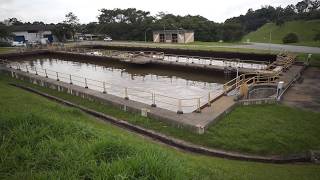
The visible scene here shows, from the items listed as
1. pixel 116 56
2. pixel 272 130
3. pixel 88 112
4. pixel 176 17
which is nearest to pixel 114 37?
pixel 176 17

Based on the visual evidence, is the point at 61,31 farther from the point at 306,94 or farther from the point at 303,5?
the point at 303,5

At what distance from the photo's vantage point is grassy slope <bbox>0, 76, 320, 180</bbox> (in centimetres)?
539

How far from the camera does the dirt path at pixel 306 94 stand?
15227 mm

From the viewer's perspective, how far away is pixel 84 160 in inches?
235

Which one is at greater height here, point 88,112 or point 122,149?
point 122,149

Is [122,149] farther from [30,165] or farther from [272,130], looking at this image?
[272,130]

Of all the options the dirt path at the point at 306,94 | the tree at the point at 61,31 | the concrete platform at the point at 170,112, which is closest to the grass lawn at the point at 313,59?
the dirt path at the point at 306,94

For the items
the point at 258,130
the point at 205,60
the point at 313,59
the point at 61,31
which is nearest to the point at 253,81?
the point at 258,130

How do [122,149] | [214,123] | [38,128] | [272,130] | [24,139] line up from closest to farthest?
[122,149] → [24,139] → [38,128] → [272,130] → [214,123]

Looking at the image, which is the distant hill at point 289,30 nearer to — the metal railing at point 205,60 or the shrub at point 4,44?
the metal railing at point 205,60

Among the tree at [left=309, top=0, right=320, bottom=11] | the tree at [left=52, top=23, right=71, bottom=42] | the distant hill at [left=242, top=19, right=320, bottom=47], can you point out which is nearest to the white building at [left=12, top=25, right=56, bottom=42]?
the tree at [left=52, top=23, right=71, bottom=42]

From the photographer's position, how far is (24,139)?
7.00 m

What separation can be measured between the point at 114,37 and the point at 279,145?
67.7 m

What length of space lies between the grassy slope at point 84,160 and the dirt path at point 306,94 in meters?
6.71
